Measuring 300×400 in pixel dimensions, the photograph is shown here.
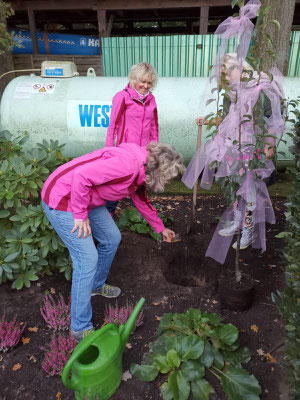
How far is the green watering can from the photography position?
5.64 ft

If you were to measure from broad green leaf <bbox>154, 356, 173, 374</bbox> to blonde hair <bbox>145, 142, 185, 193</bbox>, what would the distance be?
110 centimetres

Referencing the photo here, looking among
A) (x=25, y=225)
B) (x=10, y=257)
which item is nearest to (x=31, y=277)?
(x=10, y=257)

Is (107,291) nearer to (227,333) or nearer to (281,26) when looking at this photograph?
(227,333)

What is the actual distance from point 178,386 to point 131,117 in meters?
2.70

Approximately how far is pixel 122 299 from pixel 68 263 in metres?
0.59

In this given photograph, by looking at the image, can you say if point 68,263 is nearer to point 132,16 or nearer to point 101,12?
point 101,12

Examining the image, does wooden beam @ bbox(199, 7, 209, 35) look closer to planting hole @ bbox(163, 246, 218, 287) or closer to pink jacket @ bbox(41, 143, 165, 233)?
planting hole @ bbox(163, 246, 218, 287)

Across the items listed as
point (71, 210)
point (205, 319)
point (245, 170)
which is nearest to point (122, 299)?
point (205, 319)

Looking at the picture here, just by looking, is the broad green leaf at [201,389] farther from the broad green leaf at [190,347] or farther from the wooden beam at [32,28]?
the wooden beam at [32,28]

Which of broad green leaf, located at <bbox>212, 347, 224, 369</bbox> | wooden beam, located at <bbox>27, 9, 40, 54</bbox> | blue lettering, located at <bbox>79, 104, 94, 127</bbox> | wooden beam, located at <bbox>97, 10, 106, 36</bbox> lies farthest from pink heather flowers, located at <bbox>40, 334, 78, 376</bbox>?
wooden beam, located at <bbox>27, 9, 40, 54</bbox>

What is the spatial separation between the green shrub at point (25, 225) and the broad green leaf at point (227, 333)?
1408 mm

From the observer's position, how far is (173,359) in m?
1.96

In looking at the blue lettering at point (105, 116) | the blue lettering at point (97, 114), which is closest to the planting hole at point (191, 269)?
the blue lettering at point (105, 116)

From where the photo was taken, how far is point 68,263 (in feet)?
9.36
